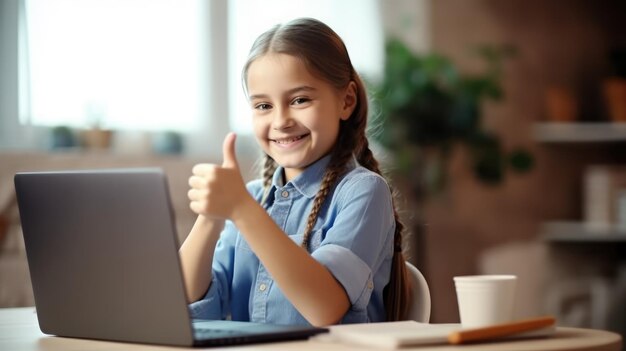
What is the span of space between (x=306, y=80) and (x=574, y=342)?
0.57 meters

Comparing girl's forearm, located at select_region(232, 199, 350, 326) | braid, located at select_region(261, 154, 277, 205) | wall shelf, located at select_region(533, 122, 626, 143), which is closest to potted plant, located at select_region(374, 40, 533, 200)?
wall shelf, located at select_region(533, 122, 626, 143)

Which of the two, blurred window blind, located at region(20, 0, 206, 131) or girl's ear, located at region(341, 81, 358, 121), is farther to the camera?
blurred window blind, located at region(20, 0, 206, 131)

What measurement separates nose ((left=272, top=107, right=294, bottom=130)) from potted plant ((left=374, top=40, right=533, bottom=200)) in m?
2.68

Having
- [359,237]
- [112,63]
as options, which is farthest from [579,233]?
[359,237]

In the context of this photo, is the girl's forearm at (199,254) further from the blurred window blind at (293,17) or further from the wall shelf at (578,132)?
the wall shelf at (578,132)

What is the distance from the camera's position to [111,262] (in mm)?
1159

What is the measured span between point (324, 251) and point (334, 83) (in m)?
0.31

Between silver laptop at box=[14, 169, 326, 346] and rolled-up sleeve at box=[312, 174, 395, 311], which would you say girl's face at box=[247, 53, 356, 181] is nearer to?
rolled-up sleeve at box=[312, 174, 395, 311]

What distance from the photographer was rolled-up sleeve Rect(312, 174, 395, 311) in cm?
134

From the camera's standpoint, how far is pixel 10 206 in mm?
3533

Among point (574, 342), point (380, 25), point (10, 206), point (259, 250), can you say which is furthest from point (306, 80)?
point (380, 25)

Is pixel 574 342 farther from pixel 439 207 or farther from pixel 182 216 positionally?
pixel 439 207

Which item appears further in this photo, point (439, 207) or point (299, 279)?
point (439, 207)

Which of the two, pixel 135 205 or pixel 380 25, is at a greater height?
pixel 380 25
